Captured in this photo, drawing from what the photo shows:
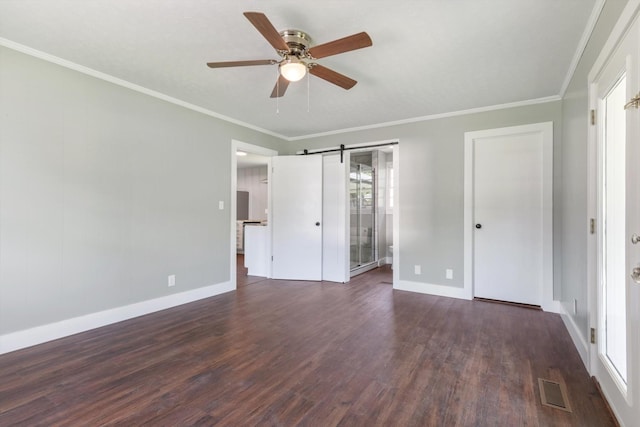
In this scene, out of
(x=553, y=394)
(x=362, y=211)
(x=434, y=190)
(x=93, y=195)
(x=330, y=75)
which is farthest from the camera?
(x=362, y=211)

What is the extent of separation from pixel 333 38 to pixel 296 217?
3179 millimetres

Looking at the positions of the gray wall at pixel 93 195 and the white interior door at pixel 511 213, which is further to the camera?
the white interior door at pixel 511 213

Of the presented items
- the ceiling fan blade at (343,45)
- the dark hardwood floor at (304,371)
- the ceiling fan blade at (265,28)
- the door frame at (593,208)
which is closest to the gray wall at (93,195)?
the dark hardwood floor at (304,371)

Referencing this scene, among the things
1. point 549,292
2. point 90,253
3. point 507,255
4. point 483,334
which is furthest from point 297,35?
point 549,292

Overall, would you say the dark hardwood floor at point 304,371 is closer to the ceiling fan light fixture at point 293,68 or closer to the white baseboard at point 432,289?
the white baseboard at point 432,289

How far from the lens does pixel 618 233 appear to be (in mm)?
1789

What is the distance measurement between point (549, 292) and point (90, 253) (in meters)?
4.83

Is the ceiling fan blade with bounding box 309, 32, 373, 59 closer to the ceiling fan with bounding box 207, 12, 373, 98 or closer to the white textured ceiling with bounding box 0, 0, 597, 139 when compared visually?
the ceiling fan with bounding box 207, 12, 373, 98

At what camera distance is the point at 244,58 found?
2.66 meters

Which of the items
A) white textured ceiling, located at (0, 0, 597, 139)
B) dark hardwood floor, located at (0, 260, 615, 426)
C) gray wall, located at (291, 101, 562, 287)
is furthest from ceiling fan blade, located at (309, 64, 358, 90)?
dark hardwood floor, located at (0, 260, 615, 426)

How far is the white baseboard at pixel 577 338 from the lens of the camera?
7.40 ft

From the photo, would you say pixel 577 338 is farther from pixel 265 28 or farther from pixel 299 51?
pixel 265 28

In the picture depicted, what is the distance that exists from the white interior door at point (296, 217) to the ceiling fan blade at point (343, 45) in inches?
117

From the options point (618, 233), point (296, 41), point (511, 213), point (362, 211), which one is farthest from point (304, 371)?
point (362, 211)
